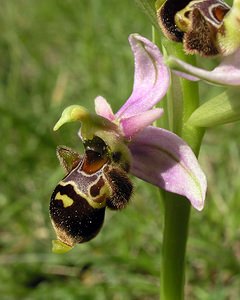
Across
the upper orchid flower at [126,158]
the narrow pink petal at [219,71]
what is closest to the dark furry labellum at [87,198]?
the upper orchid flower at [126,158]

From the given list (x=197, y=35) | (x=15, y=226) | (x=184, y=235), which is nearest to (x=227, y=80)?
(x=197, y=35)

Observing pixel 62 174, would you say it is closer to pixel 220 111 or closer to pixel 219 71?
pixel 220 111

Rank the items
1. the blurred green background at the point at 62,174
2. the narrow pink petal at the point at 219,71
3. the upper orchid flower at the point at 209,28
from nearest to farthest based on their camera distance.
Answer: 1. the narrow pink petal at the point at 219,71
2. the upper orchid flower at the point at 209,28
3. the blurred green background at the point at 62,174

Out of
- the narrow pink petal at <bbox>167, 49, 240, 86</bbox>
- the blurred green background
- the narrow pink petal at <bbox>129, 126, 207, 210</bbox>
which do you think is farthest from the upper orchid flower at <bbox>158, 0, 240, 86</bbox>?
the blurred green background

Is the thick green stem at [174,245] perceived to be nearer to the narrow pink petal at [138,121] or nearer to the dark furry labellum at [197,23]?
the narrow pink petal at [138,121]

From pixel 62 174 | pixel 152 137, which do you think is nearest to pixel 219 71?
pixel 152 137
